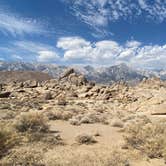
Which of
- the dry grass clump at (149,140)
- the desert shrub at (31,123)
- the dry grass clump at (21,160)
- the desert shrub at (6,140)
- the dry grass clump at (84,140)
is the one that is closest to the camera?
the dry grass clump at (21,160)

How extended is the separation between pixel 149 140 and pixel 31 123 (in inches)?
270

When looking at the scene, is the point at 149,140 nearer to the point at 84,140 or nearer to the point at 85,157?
the point at 85,157

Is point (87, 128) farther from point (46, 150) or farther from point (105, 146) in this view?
point (46, 150)

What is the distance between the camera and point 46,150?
12.1 m

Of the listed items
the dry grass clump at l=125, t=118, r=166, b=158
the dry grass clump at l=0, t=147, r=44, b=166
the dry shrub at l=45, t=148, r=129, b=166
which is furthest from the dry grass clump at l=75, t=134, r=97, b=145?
the dry grass clump at l=0, t=147, r=44, b=166

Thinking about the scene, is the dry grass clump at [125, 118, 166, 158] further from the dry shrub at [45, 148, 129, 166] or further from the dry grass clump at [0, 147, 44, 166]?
the dry grass clump at [0, 147, 44, 166]

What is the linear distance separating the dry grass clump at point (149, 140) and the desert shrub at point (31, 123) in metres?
5.08

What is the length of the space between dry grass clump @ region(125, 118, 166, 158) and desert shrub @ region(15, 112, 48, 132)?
16.7ft

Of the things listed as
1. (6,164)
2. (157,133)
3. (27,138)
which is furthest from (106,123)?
(6,164)

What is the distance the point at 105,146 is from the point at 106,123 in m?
8.10

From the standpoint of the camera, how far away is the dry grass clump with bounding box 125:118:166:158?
11.8 metres

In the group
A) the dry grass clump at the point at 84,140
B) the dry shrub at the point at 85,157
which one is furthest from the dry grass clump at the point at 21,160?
the dry grass clump at the point at 84,140

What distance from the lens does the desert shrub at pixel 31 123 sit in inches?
619

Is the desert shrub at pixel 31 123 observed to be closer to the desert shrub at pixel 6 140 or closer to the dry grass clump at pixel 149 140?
the desert shrub at pixel 6 140
